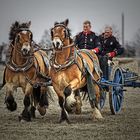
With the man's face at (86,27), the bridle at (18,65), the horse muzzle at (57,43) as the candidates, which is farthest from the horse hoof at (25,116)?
the man's face at (86,27)

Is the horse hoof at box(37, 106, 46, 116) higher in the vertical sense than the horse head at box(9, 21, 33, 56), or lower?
lower

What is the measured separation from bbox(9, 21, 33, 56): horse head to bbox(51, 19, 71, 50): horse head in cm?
59

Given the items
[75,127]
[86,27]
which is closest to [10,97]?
[75,127]

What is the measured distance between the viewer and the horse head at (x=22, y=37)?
41.4ft

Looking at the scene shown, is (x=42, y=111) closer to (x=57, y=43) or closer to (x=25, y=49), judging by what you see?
(x=25, y=49)

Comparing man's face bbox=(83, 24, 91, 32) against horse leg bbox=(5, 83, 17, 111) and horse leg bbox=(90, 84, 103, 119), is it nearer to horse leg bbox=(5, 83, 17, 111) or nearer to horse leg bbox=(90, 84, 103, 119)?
horse leg bbox=(90, 84, 103, 119)

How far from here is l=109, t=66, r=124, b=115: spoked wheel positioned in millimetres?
14663

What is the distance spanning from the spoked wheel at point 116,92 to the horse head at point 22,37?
8.66 ft

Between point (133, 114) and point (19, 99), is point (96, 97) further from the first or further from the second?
point (19, 99)

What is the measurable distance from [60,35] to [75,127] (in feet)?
6.42

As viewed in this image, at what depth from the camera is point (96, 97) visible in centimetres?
1380

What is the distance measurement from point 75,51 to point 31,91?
1.26 meters

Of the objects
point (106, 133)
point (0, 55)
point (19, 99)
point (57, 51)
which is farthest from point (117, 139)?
point (0, 55)

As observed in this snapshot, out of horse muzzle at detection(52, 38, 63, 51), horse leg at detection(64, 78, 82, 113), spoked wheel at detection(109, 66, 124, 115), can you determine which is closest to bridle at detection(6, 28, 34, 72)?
horse muzzle at detection(52, 38, 63, 51)
